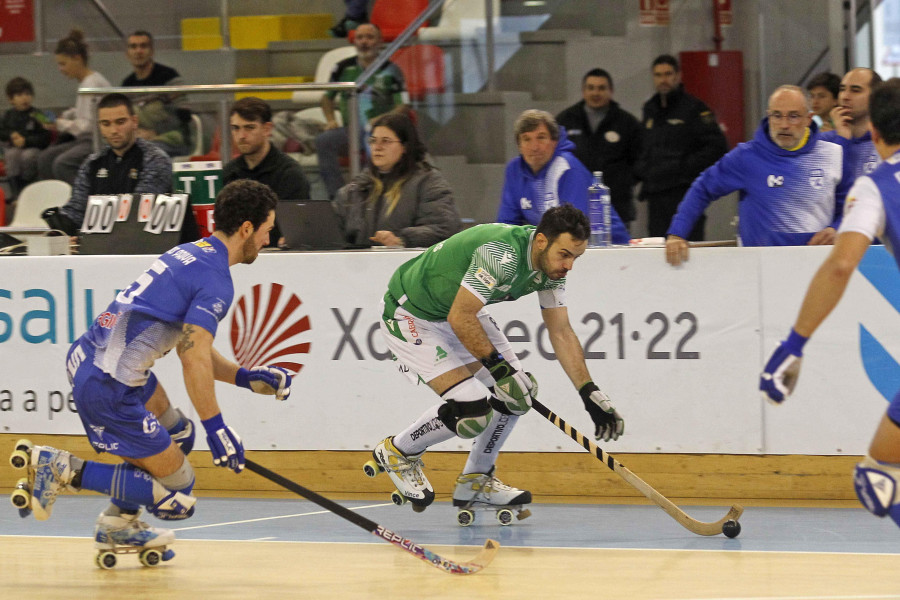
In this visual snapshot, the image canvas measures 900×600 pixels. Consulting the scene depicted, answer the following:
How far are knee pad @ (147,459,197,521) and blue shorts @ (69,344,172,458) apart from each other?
0.47ft

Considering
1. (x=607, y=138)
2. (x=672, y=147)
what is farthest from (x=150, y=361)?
(x=672, y=147)

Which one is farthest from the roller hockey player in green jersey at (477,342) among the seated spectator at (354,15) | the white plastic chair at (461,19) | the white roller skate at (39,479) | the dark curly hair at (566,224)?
the seated spectator at (354,15)

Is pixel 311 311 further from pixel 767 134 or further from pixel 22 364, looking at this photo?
pixel 767 134

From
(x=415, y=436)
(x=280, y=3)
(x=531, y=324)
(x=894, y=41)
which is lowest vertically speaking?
(x=415, y=436)

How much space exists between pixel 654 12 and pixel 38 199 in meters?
4.88

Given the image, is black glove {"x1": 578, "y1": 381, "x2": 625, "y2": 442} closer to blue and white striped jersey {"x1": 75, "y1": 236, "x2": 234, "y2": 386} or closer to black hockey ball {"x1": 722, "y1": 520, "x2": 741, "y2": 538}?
black hockey ball {"x1": 722, "y1": 520, "x2": 741, "y2": 538}

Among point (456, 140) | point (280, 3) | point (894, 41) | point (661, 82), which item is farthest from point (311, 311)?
point (280, 3)

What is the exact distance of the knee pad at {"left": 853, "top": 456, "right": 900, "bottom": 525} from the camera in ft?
13.2

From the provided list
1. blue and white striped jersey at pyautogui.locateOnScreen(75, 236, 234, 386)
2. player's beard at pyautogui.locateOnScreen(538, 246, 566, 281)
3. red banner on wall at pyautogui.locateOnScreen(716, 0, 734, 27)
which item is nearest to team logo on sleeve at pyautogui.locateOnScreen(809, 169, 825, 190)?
player's beard at pyautogui.locateOnScreen(538, 246, 566, 281)

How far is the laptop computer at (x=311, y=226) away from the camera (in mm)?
7195

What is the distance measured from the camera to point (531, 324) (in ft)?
22.4

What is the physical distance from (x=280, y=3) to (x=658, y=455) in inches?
284

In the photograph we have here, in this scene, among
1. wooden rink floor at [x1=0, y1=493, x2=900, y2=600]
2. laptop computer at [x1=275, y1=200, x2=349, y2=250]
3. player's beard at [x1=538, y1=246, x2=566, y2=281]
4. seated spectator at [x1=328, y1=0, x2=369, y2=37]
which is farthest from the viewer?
seated spectator at [x1=328, y1=0, x2=369, y2=37]

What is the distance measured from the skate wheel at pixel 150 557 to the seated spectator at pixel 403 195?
87.5 inches
